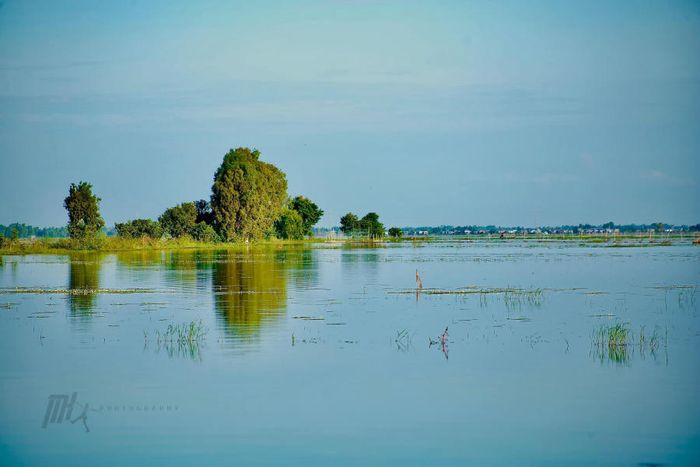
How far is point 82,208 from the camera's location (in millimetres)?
75188

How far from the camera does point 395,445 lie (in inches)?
509

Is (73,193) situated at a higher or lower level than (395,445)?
higher

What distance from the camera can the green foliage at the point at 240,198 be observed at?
312 feet

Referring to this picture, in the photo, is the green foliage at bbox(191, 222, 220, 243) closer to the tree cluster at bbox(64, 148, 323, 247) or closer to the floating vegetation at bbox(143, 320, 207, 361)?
the tree cluster at bbox(64, 148, 323, 247)

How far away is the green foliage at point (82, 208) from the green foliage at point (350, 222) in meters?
78.9

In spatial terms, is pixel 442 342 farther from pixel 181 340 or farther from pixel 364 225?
pixel 364 225

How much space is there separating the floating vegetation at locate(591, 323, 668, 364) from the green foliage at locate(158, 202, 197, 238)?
77.2m

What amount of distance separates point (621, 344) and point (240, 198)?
77.5m

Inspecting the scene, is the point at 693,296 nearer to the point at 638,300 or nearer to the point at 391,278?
the point at 638,300

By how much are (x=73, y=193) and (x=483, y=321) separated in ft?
187

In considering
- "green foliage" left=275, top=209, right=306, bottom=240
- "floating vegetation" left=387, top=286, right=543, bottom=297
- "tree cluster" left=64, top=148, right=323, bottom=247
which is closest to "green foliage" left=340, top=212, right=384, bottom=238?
"green foliage" left=275, top=209, right=306, bottom=240

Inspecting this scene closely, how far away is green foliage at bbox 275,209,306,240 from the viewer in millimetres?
121312

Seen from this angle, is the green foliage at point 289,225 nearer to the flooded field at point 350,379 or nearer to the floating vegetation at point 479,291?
the floating vegetation at point 479,291

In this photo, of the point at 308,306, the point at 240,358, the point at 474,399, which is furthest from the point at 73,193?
the point at 474,399
